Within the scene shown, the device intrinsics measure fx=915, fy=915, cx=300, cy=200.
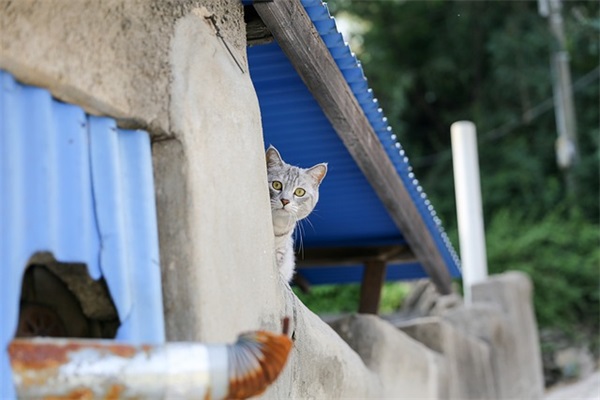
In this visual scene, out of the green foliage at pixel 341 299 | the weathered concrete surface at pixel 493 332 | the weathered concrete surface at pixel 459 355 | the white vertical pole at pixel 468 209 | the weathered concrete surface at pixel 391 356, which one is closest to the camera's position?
the weathered concrete surface at pixel 391 356

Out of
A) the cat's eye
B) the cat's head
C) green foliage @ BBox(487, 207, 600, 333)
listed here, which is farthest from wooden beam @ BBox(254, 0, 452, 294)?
green foliage @ BBox(487, 207, 600, 333)

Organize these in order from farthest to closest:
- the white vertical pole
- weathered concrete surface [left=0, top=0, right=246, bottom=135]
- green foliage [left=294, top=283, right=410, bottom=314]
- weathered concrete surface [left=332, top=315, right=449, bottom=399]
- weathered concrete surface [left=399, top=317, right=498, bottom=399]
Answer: green foliage [left=294, top=283, right=410, bottom=314] → the white vertical pole → weathered concrete surface [left=399, top=317, right=498, bottom=399] → weathered concrete surface [left=332, top=315, right=449, bottom=399] → weathered concrete surface [left=0, top=0, right=246, bottom=135]

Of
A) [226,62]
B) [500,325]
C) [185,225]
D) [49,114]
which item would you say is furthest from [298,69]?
[500,325]

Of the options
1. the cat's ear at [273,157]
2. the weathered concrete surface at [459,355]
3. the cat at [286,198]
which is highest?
the cat's ear at [273,157]

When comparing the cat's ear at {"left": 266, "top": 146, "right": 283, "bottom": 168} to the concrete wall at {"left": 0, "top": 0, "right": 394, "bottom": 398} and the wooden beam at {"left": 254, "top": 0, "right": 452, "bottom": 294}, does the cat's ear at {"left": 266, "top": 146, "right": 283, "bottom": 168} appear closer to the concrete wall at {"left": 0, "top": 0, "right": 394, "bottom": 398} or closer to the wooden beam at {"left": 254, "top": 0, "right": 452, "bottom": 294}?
the wooden beam at {"left": 254, "top": 0, "right": 452, "bottom": 294}

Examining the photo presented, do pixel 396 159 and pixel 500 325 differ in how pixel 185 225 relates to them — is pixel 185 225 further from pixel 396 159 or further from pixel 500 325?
pixel 500 325

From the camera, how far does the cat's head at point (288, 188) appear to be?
4594mm

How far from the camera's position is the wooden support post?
24.2 ft

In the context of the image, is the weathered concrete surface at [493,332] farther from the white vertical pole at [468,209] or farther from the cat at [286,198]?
the cat at [286,198]

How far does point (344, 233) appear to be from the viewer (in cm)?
719

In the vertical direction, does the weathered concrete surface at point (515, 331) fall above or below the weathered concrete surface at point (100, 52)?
below

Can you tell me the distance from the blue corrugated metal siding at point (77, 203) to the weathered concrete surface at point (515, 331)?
7.29 meters

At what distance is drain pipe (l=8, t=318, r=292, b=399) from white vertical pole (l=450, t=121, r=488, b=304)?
9.02 m

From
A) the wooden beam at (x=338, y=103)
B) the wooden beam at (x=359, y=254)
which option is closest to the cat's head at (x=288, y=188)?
the wooden beam at (x=338, y=103)
